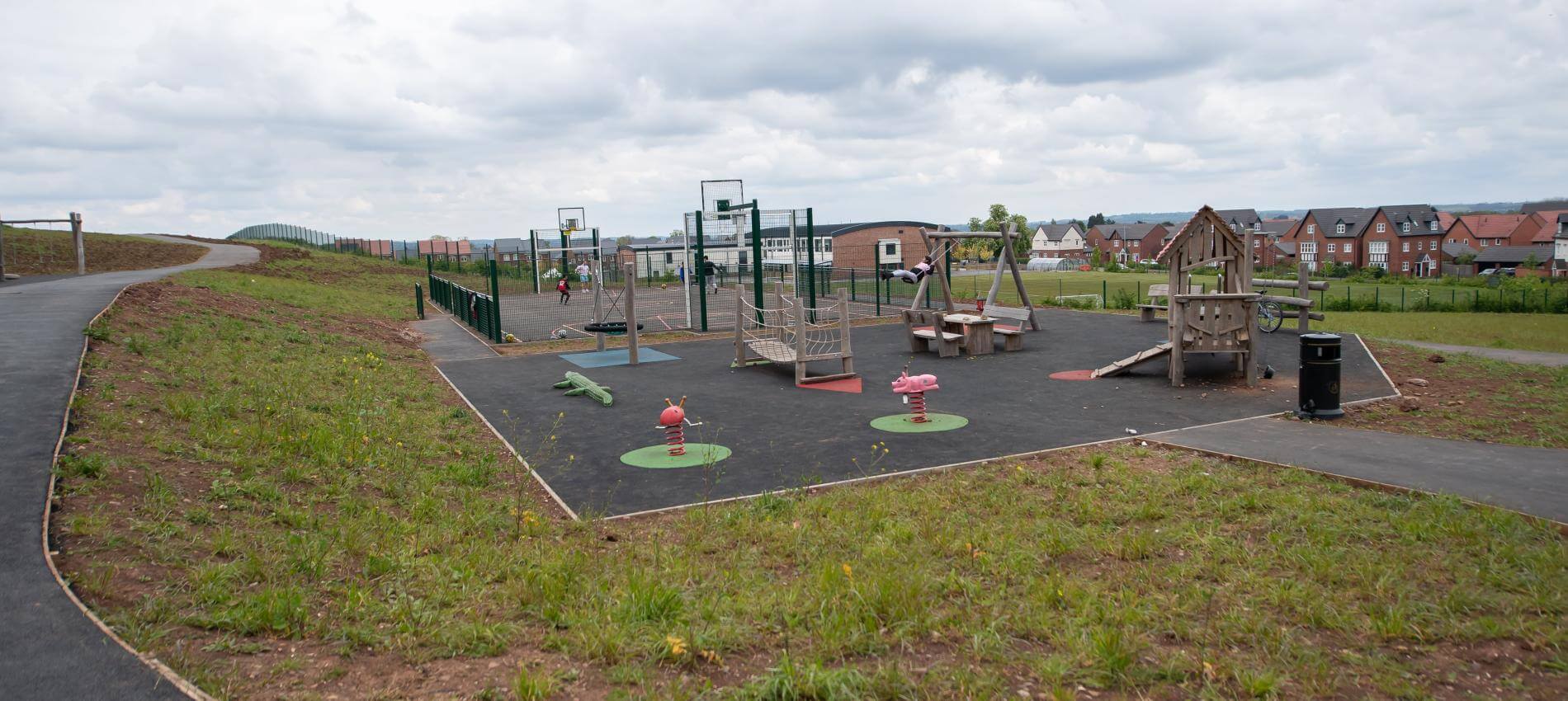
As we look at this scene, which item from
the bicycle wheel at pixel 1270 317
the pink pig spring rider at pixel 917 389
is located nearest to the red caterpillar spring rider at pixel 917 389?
the pink pig spring rider at pixel 917 389

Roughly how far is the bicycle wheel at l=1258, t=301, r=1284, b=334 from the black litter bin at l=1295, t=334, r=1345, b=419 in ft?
31.9

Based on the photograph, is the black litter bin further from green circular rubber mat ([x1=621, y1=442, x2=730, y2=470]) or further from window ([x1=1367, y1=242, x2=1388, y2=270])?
window ([x1=1367, y1=242, x2=1388, y2=270])

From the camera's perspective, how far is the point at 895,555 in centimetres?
550

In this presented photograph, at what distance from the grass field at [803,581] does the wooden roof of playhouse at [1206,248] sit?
625 cm

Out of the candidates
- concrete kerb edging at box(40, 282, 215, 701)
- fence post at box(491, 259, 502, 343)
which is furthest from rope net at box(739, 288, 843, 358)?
concrete kerb edging at box(40, 282, 215, 701)

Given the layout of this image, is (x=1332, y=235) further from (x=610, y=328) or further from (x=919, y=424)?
(x=919, y=424)

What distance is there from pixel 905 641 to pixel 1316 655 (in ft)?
5.69

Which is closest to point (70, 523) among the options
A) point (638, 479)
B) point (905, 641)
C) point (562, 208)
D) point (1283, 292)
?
point (638, 479)

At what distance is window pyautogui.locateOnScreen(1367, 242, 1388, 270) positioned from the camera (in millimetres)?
92750

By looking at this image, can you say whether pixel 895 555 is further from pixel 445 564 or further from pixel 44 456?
pixel 44 456

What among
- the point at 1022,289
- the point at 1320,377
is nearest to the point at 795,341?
the point at 1022,289

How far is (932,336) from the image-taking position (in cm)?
1619

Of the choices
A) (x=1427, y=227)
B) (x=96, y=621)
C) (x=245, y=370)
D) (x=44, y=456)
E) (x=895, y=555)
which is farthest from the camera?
(x=1427, y=227)

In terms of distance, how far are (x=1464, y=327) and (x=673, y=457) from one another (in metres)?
26.5
